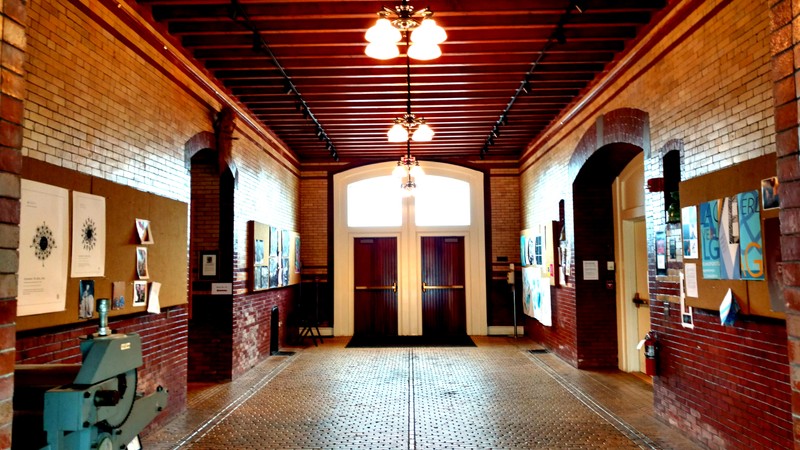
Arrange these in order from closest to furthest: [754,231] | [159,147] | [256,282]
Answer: [754,231], [159,147], [256,282]

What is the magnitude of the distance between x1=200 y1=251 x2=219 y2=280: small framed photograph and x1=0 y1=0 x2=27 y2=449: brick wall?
18.8 feet

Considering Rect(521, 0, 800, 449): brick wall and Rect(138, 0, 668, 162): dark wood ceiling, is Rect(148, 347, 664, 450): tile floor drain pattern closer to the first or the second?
Rect(521, 0, 800, 449): brick wall

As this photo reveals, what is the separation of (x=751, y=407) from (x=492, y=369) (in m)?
4.23

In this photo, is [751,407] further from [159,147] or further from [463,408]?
[159,147]

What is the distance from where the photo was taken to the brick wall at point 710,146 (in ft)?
12.3

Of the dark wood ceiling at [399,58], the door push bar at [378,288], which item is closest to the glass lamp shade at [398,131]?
the dark wood ceiling at [399,58]

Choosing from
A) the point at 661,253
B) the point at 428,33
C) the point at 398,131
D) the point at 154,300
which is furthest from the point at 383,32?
the point at 661,253

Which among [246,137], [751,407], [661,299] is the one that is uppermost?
[246,137]

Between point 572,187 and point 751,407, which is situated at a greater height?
point 572,187

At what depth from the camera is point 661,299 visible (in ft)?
17.5

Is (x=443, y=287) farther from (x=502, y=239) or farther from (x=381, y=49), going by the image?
(x=381, y=49)

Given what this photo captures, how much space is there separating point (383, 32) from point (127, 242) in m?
2.78

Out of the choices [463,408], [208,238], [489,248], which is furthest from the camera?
[489,248]

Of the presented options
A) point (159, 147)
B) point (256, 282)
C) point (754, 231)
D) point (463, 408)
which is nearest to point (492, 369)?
point (463, 408)
